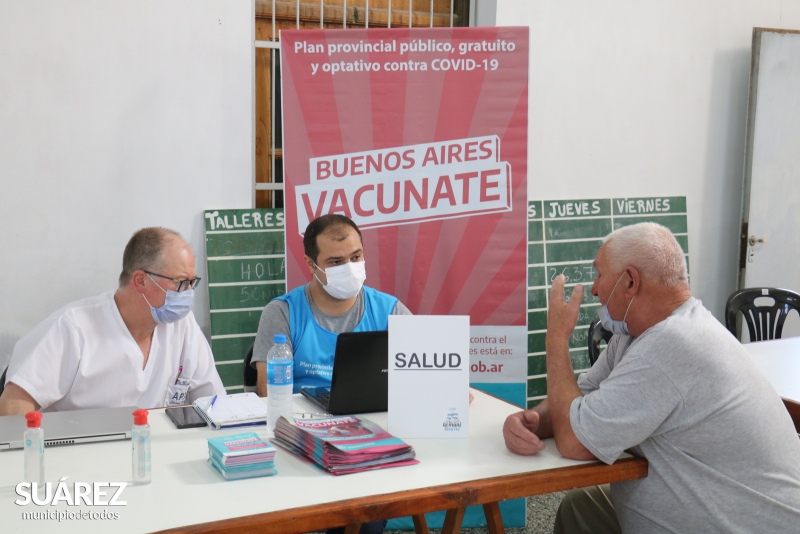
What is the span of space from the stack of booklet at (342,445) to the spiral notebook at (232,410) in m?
0.17

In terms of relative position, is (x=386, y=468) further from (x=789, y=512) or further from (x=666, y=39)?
(x=666, y=39)

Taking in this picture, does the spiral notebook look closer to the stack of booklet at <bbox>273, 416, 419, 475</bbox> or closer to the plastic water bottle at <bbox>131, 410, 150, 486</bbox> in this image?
the stack of booklet at <bbox>273, 416, 419, 475</bbox>

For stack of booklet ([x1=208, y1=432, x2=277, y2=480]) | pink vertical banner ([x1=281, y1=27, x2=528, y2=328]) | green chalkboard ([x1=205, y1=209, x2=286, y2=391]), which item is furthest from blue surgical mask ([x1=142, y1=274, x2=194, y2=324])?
green chalkboard ([x1=205, y1=209, x2=286, y2=391])

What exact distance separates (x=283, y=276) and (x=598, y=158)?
207 centimetres

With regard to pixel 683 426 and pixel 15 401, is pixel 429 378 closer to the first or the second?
pixel 683 426

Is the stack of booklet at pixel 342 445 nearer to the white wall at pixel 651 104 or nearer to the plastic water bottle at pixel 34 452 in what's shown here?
the plastic water bottle at pixel 34 452

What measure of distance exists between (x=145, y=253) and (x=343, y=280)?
70cm

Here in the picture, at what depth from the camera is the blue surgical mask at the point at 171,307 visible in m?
2.63

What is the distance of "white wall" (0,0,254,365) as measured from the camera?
3611 millimetres

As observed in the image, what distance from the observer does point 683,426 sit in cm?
205

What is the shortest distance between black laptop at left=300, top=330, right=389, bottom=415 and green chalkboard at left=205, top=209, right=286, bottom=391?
1602mm

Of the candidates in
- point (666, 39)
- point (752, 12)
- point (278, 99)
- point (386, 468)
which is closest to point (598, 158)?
point (666, 39)

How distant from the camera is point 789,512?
2051 mm

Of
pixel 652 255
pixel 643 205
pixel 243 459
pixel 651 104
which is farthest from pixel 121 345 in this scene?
pixel 651 104
